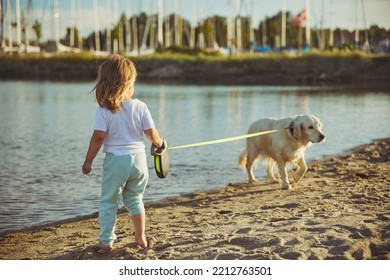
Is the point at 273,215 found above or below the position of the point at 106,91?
below

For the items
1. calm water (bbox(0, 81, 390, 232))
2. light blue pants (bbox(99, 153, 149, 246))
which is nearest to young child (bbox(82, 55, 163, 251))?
light blue pants (bbox(99, 153, 149, 246))

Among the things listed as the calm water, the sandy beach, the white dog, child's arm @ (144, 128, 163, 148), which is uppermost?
child's arm @ (144, 128, 163, 148)

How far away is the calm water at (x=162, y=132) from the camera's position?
8.15m

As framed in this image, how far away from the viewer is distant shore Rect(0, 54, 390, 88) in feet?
52.1

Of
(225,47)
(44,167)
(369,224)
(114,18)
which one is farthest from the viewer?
(225,47)

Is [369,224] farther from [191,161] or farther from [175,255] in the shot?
[191,161]

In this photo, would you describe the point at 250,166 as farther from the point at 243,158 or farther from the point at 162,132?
the point at 162,132

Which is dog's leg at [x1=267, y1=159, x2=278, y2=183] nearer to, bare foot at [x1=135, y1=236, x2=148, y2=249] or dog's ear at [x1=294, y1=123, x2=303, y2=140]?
dog's ear at [x1=294, y1=123, x2=303, y2=140]

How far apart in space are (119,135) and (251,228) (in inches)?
55.3

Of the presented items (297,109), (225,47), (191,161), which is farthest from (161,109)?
(225,47)

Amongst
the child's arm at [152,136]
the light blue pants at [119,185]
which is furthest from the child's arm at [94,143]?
the child's arm at [152,136]

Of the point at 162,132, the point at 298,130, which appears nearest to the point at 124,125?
the point at 298,130
